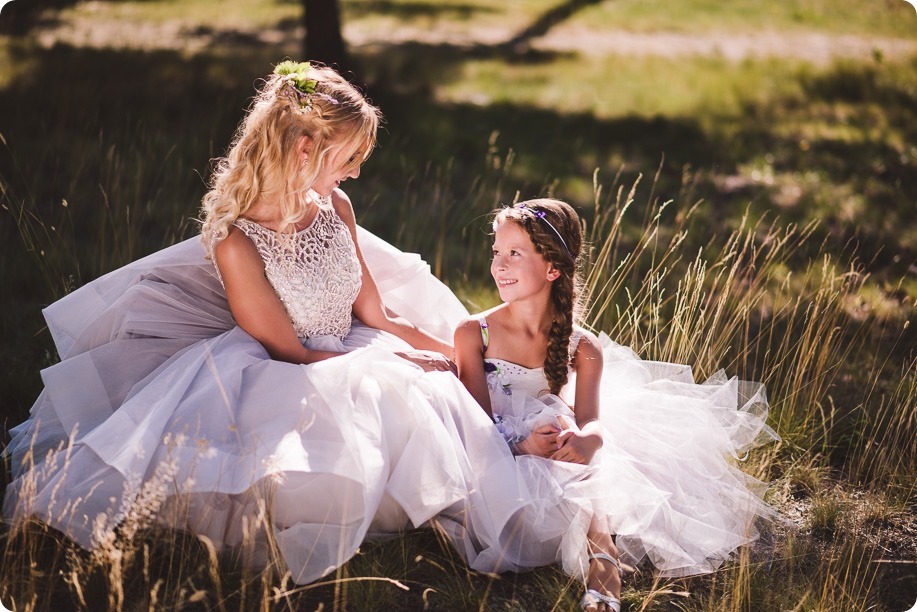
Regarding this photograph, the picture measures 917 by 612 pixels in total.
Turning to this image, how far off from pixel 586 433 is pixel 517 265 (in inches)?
26.8

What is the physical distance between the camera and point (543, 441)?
9.84ft

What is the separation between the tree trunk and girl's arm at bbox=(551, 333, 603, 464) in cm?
551

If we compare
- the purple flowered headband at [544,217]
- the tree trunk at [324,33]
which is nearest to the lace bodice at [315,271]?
the purple flowered headband at [544,217]

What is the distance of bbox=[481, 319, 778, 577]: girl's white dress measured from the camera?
285 centimetres

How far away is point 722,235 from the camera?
626 cm

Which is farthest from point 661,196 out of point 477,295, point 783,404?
point 783,404

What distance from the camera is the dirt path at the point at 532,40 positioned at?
9.76m

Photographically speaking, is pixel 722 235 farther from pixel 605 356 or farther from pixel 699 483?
pixel 699 483

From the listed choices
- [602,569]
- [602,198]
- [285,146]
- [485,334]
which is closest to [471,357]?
[485,334]

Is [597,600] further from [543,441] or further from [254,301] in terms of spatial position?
[254,301]

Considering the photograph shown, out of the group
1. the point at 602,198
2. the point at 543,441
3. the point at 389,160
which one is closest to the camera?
the point at 543,441

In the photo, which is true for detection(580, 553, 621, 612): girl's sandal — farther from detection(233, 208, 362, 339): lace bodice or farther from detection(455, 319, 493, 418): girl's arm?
detection(233, 208, 362, 339): lace bodice

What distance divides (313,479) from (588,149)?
6250mm

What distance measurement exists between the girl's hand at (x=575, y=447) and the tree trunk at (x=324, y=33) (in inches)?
230
